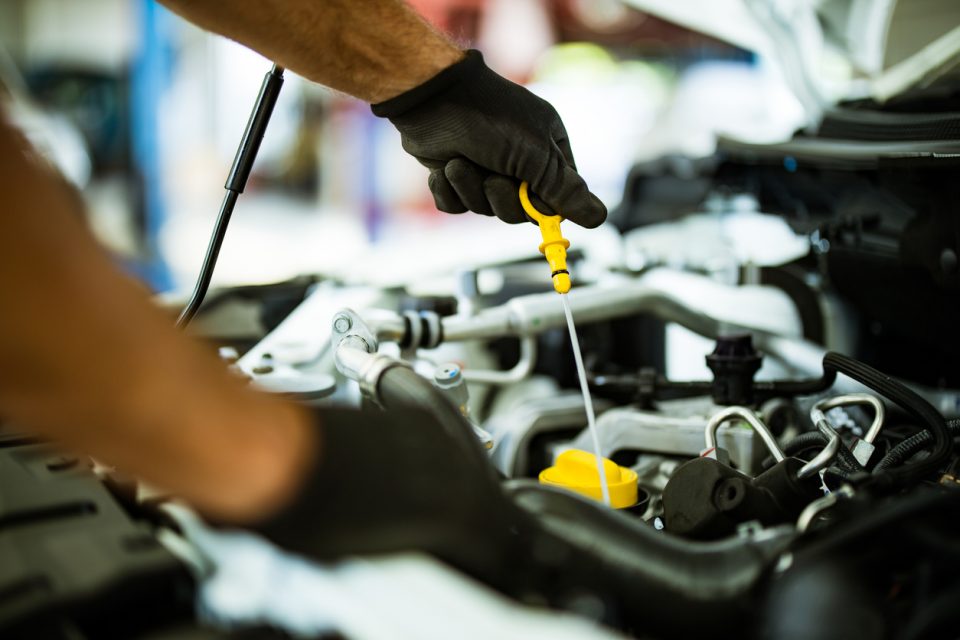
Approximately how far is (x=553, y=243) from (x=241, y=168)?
42cm

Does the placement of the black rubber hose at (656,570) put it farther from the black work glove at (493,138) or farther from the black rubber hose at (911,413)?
the black work glove at (493,138)

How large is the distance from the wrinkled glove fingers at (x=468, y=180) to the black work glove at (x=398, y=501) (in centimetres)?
55

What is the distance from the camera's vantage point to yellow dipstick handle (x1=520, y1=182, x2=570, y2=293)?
1.02 meters

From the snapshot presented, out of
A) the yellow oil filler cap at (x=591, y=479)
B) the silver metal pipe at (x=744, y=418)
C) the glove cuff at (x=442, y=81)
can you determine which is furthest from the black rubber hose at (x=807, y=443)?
the glove cuff at (x=442, y=81)

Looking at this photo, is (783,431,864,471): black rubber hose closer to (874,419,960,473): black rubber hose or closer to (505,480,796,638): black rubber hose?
(874,419,960,473): black rubber hose

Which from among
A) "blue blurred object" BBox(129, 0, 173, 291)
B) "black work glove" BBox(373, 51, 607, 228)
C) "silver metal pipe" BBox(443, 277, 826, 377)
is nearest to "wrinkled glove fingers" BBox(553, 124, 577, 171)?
"black work glove" BBox(373, 51, 607, 228)

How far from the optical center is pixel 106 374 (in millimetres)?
503

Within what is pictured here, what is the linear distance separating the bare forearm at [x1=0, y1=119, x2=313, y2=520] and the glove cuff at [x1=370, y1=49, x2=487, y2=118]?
0.60 metres

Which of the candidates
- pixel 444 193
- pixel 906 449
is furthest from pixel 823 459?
pixel 444 193

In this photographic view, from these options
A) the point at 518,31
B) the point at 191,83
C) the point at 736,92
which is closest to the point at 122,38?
the point at 191,83

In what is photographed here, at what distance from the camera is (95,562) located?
62 centimetres

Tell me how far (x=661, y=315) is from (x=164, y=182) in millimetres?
4680

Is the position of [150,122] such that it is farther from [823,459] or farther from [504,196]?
[823,459]

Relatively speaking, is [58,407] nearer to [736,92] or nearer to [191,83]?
[736,92]
